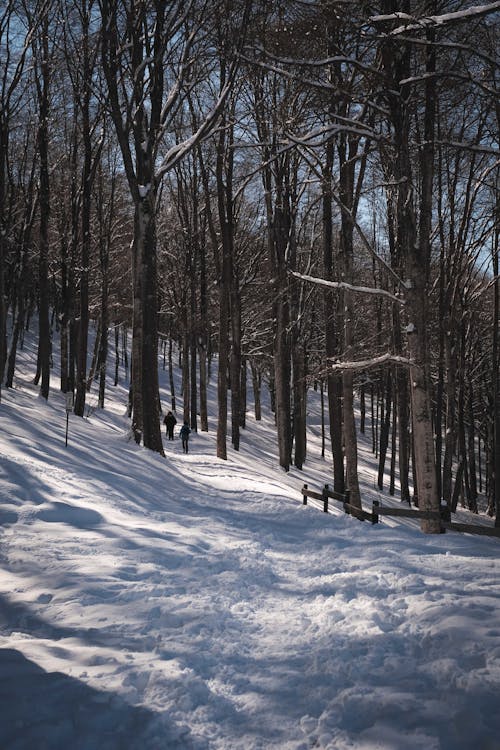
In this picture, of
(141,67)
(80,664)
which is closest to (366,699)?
(80,664)

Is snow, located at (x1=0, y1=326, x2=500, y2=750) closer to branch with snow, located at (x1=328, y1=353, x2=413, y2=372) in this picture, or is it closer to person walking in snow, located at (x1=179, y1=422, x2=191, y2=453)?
branch with snow, located at (x1=328, y1=353, x2=413, y2=372)

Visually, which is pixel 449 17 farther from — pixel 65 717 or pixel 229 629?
pixel 65 717

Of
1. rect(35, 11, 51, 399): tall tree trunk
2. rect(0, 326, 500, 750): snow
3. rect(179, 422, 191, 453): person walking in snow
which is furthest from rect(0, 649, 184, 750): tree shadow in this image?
rect(35, 11, 51, 399): tall tree trunk

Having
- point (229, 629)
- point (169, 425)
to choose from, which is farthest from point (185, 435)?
point (229, 629)

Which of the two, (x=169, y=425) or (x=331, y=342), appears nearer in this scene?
(x=331, y=342)

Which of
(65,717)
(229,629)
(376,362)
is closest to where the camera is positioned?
(65,717)

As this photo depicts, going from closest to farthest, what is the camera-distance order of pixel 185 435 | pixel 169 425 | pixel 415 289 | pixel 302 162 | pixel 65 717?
pixel 65 717 < pixel 415 289 < pixel 302 162 < pixel 185 435 < pixel 169 425

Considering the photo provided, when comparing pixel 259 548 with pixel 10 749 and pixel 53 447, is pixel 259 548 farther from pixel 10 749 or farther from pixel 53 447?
pixel 53 447

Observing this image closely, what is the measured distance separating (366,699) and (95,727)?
6.51 ft

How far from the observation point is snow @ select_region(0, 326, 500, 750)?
12.1 ft

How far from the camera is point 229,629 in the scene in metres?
5.24

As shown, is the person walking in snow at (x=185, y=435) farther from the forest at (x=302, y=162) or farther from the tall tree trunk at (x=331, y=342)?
the tall tree trunk at (x=331, y=342)

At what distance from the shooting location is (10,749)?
11.2 feet

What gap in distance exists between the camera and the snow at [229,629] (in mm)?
3674
